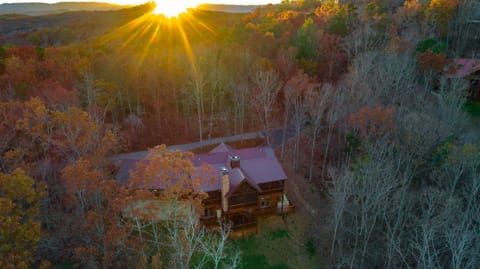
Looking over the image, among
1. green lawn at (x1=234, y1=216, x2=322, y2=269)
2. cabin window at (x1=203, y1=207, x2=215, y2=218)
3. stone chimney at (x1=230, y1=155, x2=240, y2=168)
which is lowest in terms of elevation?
green lawn at (x1=234, y1=216, x2=322, y2=269)

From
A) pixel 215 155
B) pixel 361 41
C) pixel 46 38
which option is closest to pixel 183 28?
pixel 46 38

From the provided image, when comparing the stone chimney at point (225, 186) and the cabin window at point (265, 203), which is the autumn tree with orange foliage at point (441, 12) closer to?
the cabin window at point (265, 203)

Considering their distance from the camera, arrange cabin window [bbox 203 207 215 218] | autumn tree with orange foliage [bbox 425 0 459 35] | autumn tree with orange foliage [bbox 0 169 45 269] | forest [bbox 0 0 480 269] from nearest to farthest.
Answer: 1. autumn tree with orange foliage [bbox 0 169 45 269]
2. forest [bbox 0 0 480 269]
3. cabin window [bbox 203 207 215 218]
4. autumn tree with orange foliage [bbox 425 0 459 35]

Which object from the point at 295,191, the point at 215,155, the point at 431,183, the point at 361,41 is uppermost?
the point at 361,41

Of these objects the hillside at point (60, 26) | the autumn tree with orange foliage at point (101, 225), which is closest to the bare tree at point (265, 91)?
the autumn tree with orange foliage at point (101, 225)

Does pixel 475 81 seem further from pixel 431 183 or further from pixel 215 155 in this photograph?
pixel 215 155

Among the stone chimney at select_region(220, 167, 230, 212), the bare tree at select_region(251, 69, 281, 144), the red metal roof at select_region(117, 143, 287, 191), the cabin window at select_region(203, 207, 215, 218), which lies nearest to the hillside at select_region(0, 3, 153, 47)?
the bare tree at select_region(251, 69, 281, 144)

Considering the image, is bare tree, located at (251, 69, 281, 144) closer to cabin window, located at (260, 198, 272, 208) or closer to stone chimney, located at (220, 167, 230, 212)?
cabin window, located at (260, 198, 272, 208)

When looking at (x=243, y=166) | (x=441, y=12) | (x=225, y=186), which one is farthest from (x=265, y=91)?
(x=441, y=12)
